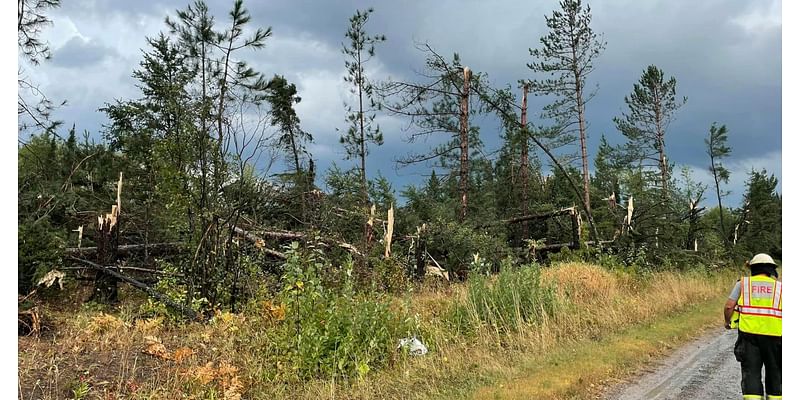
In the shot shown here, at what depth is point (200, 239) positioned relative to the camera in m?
8.66

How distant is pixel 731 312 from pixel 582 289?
732 cm

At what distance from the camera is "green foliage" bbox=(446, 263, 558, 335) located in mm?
7590

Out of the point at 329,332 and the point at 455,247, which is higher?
the point at 455,247

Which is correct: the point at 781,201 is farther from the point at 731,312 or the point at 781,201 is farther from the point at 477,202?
the point at 477,202

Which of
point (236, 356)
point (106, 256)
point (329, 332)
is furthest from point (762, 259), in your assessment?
point (106, 256)

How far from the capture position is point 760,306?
302 cm

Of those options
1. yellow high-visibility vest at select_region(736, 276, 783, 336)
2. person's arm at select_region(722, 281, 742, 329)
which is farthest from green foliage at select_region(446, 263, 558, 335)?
yellow high-visibility vest at select_region(736, 276, 783, 336)

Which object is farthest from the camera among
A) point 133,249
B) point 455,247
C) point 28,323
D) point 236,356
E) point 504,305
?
point 455,247

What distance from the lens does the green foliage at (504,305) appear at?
7.59 m

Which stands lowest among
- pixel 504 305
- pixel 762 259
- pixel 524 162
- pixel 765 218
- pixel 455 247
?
pixel 504 305

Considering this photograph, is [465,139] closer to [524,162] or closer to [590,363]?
[524,162]

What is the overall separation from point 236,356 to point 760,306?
17.2ft
